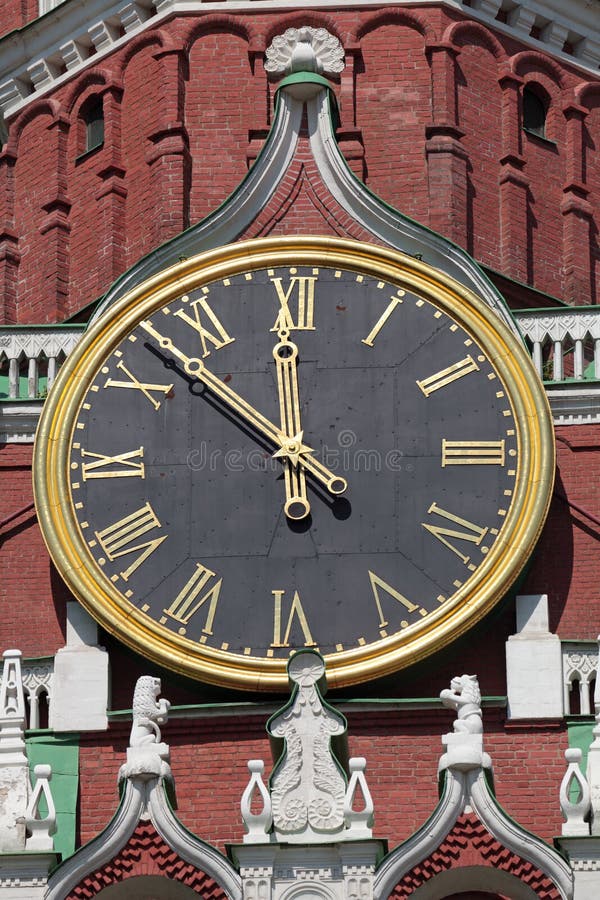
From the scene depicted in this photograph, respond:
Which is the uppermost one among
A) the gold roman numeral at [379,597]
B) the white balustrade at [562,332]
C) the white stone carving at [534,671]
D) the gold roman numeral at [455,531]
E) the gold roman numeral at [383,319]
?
the white balustrade at [562,332]

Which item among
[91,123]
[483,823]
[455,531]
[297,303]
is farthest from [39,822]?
[91,123]

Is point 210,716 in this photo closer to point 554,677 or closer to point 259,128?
point 554,677

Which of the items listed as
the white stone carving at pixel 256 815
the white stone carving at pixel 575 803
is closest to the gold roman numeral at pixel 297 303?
the white stone carving at pixel 256 815

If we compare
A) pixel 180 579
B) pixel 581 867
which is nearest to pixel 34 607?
pixel 180 579

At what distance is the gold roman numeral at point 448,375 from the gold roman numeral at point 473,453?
422 mm

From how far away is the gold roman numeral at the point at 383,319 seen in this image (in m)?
26.9

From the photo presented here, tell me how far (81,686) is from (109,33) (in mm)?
5897

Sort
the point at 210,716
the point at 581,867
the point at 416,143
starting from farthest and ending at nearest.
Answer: the point at 416,143 → the point at 210,716 → the point at 581,867

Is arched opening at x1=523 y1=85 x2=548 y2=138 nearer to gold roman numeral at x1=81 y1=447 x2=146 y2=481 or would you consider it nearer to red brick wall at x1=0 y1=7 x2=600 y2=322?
red brick wall at x1=0 y1=7 x2=600 y2=322

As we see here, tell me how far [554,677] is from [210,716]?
6.94 ft

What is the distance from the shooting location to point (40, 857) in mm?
24203

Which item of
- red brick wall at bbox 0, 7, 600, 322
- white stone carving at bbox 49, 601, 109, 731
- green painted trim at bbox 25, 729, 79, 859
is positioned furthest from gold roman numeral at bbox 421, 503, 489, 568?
red brick wall at bbox 0, 7, 600, 322

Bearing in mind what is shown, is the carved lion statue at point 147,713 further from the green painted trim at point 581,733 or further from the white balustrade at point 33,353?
the white balustrade at point 33,353

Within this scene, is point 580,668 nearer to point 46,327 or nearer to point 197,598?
point 197,598
